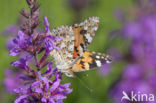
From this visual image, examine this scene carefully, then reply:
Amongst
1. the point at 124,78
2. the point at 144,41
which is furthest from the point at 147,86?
the point at 144,41

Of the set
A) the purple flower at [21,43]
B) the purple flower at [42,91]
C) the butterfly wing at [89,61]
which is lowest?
the purple flower at [42,91]

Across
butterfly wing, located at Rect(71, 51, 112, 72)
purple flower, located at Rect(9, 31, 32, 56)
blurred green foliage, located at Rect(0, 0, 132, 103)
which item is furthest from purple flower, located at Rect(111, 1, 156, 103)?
purple flower, located at Rect(9, 31, 32, 56)

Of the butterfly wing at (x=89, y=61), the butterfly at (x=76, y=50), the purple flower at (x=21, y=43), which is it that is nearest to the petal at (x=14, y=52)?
the purple flower at (x=21, y=43)

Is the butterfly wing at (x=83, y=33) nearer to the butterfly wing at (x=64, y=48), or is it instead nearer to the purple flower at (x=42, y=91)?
the butterfly wing at (x=64, y=48)

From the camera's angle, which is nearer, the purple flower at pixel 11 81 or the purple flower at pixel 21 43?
the purple flower at pixel 21 43

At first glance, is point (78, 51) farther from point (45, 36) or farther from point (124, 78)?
point (124, 78)

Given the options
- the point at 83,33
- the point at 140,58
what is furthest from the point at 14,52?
the point at 140,58

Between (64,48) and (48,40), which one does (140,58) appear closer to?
(64,48)

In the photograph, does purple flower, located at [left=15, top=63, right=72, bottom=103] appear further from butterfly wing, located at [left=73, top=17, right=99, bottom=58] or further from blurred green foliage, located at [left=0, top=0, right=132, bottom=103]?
blurred green foliage, located at [left=0, top=0, right=132, bottom=103]
